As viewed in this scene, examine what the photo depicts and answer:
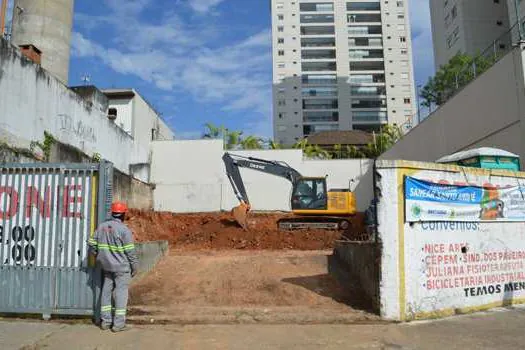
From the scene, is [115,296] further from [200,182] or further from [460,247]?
[200,182]

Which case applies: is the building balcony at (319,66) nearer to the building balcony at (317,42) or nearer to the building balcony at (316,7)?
the building balcony at (317,42)

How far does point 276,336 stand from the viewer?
6.54 m

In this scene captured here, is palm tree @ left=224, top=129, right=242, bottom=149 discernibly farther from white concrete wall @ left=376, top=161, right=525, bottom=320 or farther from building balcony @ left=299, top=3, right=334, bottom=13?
building balcony @ left=299, top=3, right=334, bottom=13

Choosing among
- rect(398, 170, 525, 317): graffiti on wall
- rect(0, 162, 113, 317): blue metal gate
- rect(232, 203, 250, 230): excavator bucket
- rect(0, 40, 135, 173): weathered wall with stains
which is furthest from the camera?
rect(232, 203, 250, 230): excavator bucket

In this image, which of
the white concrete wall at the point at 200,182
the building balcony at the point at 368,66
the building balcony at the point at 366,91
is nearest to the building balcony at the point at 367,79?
the building balcony at the point at 366,91

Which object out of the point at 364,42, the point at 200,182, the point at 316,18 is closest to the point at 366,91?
the point at 364,42

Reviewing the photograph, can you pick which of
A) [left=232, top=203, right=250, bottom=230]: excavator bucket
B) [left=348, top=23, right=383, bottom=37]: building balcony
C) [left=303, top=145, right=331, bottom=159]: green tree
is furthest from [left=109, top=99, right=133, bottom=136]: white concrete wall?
[left=348, top=23, right=383, bottom=37]: building balcony

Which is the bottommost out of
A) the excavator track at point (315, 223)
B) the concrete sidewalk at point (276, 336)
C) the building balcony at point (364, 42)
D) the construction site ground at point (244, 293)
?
the concrete sidewalk at point (276, 336)

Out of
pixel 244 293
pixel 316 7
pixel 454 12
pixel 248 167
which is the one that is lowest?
pixel 244 293

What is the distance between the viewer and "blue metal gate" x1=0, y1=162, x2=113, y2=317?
24.1ft

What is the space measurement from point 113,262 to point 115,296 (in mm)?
497

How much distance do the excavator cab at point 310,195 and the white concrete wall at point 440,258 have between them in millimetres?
13939

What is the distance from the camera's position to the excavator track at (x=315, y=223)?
22700 millimetres

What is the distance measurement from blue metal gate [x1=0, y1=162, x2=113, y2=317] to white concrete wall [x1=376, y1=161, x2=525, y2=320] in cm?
446
